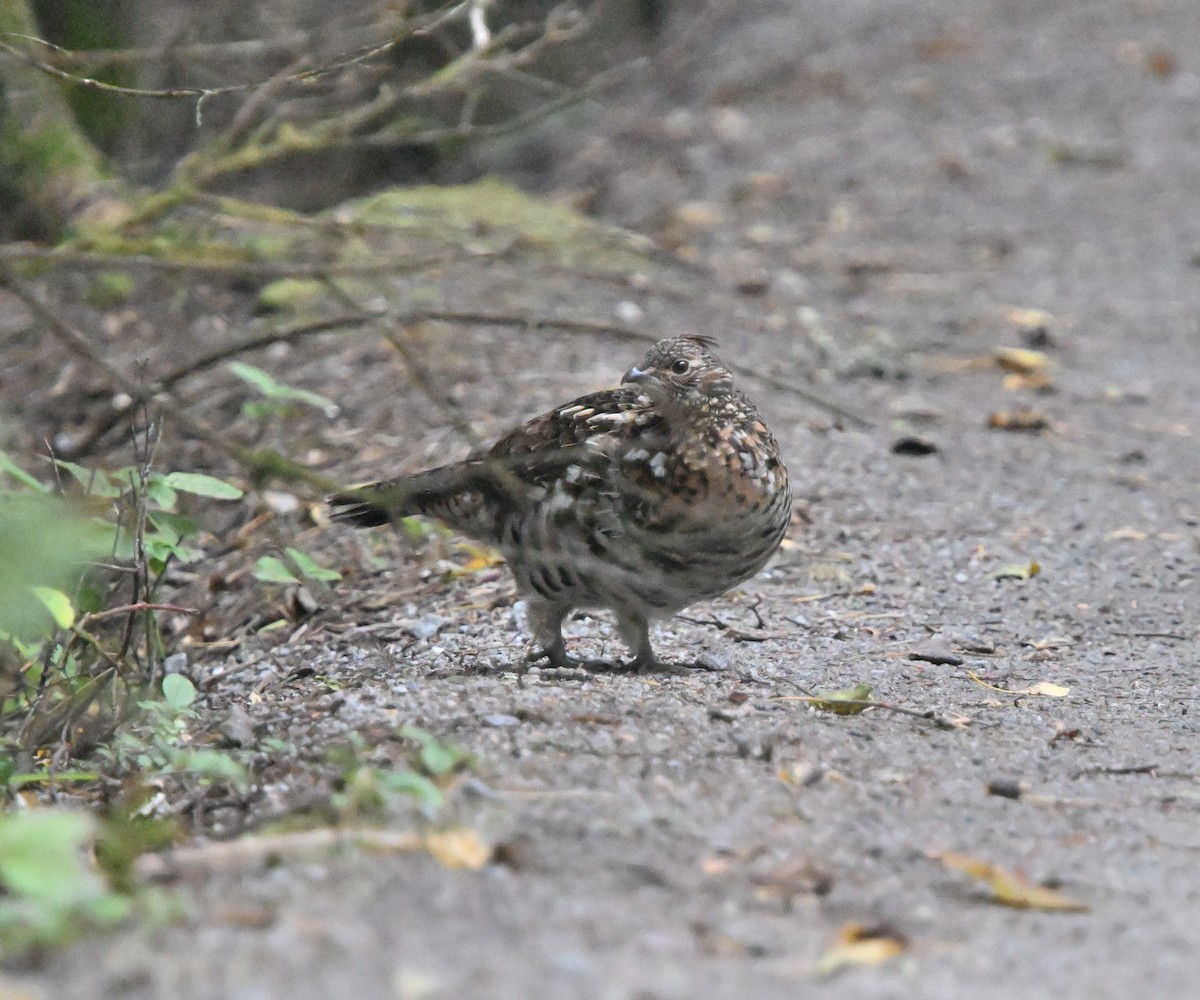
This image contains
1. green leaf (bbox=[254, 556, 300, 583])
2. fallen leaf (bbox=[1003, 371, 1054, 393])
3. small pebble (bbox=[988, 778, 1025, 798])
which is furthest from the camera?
fallen leaf (bbox=[1003, 371, 1054, 393])

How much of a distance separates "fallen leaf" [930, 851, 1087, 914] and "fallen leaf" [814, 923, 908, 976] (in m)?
0.30

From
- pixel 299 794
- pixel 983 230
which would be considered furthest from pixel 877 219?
pixel 299 794

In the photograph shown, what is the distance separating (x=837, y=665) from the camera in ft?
15.2

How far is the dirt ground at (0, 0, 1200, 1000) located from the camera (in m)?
2.69

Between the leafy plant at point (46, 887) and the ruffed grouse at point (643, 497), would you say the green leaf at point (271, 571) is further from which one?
the leafy plant at point (46, 887)

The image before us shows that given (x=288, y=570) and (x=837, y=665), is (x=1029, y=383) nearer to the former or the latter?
(x=837, y=665)

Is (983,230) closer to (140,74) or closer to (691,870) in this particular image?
(140,74)

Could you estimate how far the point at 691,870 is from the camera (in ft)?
9.88

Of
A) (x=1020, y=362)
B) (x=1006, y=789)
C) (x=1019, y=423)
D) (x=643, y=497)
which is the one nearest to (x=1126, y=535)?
(x=1019, y=423)

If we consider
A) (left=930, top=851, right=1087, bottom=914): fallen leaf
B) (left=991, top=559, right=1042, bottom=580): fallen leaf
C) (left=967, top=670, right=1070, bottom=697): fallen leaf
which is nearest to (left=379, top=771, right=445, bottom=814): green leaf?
(left=930, top=851, right=1087, bottom=914): fallen leaf

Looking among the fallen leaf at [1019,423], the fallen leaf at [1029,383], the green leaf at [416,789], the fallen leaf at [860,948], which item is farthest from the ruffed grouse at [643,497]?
the fallen leaf at [1029,383]

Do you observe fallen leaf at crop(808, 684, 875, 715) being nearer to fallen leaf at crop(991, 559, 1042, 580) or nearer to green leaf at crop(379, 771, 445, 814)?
green leaf at crop(379, 771, 445, 814)

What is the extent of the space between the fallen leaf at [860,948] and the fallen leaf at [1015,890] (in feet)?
0.98

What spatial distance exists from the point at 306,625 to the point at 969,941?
2.76 m
